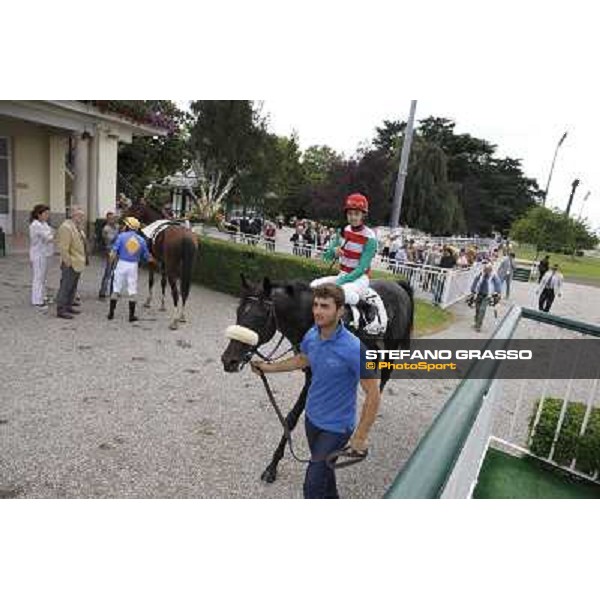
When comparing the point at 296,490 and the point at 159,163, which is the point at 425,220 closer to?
the point at 159,163

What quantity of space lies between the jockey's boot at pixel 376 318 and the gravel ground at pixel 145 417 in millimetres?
1224

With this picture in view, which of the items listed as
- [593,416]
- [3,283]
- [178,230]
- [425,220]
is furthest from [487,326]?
[425,220]

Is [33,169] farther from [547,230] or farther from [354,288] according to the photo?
[547,230]

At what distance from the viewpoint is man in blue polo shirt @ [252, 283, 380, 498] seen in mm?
2754

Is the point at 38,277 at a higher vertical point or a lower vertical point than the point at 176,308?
higher

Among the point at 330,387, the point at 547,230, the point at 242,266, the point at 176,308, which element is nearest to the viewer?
the point at 330,387

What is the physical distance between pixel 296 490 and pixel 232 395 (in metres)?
1.93

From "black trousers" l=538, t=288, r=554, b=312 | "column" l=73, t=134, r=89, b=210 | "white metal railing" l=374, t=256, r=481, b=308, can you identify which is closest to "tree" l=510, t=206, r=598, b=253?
"black trousers" l=538, t=288, r=554, b=312

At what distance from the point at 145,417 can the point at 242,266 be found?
6276mm

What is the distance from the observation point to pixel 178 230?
8.34m

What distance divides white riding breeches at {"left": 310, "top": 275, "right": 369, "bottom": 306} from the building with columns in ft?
35.4

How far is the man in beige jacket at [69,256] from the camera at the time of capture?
7.37 metres

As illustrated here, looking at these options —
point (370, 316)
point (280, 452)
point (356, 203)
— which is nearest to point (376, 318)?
point (370, 316)

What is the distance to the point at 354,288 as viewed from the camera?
4.29 m
